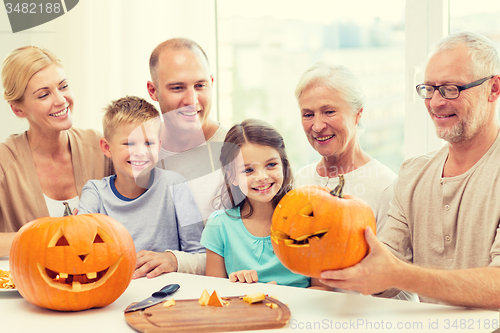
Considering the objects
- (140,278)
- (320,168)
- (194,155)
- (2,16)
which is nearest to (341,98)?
(320,168)

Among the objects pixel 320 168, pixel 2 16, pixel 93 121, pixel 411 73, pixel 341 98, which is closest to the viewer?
pixel 341 98

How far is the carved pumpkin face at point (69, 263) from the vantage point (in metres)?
0.96

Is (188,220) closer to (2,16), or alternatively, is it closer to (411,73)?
(411,73)

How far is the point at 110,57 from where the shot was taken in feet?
8.39

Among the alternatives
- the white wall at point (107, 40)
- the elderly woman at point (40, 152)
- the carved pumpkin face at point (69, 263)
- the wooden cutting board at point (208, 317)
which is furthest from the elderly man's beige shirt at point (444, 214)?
the white wall at point (107, 40)

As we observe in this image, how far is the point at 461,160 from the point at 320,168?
1.82 feet

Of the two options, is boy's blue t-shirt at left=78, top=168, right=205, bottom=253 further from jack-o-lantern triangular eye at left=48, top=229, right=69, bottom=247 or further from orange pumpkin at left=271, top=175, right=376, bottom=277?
orange pumpkin at left=271, top=175, right=376, bottom=277

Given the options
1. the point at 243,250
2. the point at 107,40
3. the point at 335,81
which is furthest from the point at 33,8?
the point at 243,250

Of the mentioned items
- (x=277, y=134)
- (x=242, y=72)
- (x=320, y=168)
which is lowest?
(x=320, y=168)

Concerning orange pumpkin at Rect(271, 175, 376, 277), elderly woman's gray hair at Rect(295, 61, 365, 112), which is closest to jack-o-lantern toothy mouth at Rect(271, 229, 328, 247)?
orange pumpkin at Rect(271, 175, 376, 277)

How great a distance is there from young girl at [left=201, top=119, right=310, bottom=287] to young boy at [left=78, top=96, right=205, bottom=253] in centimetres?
17

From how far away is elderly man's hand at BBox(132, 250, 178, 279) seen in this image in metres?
1.30

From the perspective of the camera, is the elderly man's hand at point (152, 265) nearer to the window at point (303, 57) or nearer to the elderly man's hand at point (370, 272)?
the elderly man's hand at point (370, 272)

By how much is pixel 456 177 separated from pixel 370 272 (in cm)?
54
